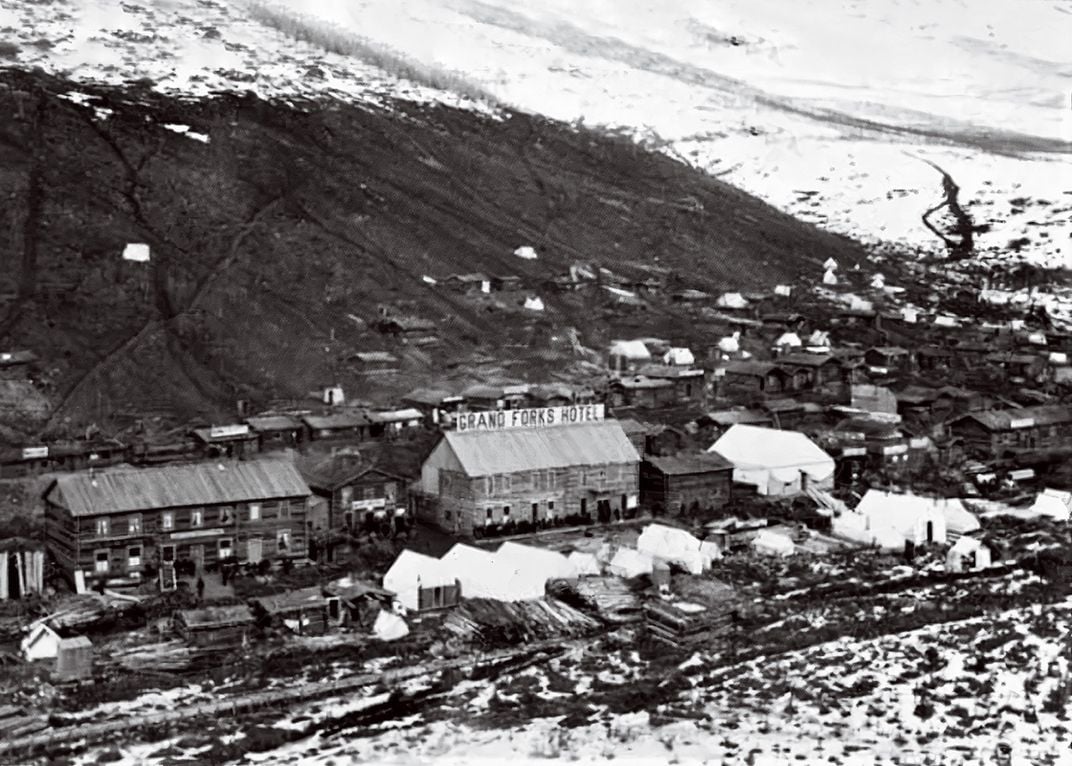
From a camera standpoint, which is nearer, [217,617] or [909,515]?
[217,617]

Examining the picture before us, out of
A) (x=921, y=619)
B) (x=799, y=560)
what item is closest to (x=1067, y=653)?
(x=921, y=619)

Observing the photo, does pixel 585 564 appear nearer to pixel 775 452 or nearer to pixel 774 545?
pixel 774 545

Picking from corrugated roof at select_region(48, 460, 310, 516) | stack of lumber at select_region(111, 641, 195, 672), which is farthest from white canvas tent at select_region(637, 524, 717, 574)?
stack of lumber at select_region(111, 641, 195, 672)

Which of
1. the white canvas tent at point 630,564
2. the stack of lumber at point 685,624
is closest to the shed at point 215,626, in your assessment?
the stack of lumber at point 685,624

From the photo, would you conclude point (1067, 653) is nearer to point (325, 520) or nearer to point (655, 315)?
point (325, 520)

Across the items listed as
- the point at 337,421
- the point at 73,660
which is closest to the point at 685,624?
the point at 73,660

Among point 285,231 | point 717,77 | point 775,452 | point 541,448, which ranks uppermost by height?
point 717,77

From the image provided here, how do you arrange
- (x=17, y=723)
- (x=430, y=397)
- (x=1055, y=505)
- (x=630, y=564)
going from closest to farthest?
(x=17, y=723) < (x=630, y=564) < (x=1055, y=505) < (x=430, y=397)

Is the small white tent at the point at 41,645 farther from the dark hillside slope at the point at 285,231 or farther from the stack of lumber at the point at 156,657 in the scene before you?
the dark hillside slope at the point at 285,231
